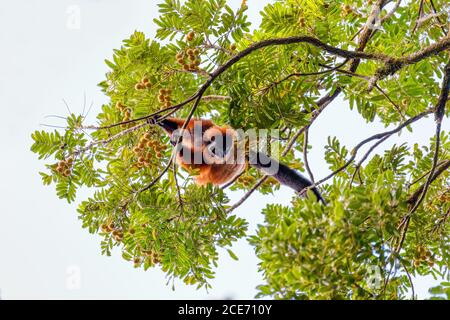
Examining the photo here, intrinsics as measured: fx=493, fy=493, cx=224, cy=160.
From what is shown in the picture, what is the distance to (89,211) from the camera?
10.2ft

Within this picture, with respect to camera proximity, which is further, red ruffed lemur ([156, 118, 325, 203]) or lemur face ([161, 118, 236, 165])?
lemur face ([161, 118, 236, 165])

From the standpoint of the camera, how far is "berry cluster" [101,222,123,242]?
3051 mm

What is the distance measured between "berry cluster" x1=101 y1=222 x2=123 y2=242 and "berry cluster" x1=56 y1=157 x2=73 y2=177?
1.34ft

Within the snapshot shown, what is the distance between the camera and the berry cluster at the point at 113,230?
305cm

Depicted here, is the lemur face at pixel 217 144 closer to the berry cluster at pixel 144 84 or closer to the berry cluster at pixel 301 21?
the berry cluster at pixel 144 84

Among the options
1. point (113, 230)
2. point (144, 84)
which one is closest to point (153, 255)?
point (113, 230)

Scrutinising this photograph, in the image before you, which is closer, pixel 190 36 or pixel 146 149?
pixel 190 36

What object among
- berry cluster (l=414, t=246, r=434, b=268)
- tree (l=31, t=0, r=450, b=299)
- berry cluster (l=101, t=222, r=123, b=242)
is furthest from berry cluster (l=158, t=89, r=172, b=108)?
berry cluster (l=414, t=246, r=434, b=268)

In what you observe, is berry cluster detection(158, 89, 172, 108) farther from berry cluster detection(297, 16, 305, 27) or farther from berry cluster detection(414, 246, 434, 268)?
berry cluster detection(414, 246, 434, 268)

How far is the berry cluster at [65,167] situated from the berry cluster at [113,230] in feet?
1.34

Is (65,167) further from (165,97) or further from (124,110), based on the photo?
(165,97)

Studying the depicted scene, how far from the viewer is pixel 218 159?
11.8 ft

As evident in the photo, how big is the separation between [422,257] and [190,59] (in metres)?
1.85
